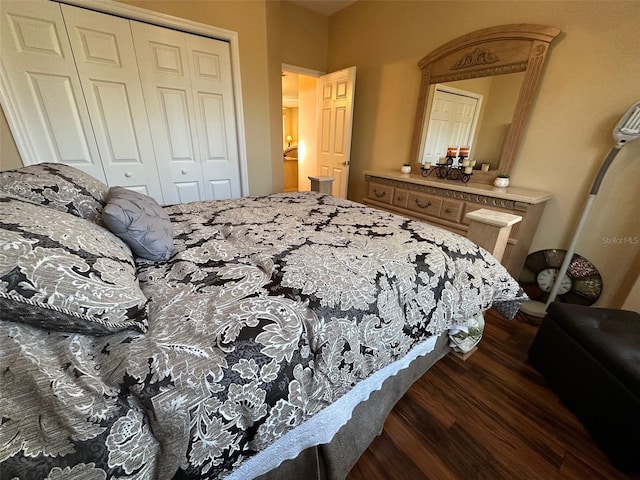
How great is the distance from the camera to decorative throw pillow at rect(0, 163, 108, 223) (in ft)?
3.07

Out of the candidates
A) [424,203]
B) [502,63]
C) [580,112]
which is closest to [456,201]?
[424,203]

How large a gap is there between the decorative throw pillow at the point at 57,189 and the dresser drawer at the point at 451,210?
2.51m

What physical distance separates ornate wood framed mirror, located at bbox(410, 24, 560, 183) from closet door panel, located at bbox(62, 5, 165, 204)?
2857 mm

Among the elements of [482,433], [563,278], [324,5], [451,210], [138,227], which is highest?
[324,5]

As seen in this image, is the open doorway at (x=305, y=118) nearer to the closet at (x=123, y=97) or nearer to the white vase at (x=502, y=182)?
the closet at (x=123, y=97)

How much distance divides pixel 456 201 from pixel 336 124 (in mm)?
2136

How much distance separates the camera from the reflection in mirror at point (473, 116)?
2219 millimetres

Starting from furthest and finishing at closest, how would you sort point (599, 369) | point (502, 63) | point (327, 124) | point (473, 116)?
point (327, 124) → point (473, 116) → point (502, 63) → point (599, 369)

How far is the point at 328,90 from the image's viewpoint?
366 centimetres

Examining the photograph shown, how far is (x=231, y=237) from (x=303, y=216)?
19.7 inches

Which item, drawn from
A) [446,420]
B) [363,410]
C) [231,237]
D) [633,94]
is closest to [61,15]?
[231,237]

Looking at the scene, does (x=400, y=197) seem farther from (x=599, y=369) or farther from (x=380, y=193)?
(x=599, y=369)

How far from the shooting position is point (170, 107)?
248 centimetres

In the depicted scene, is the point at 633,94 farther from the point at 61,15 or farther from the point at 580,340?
the point at 61,15
